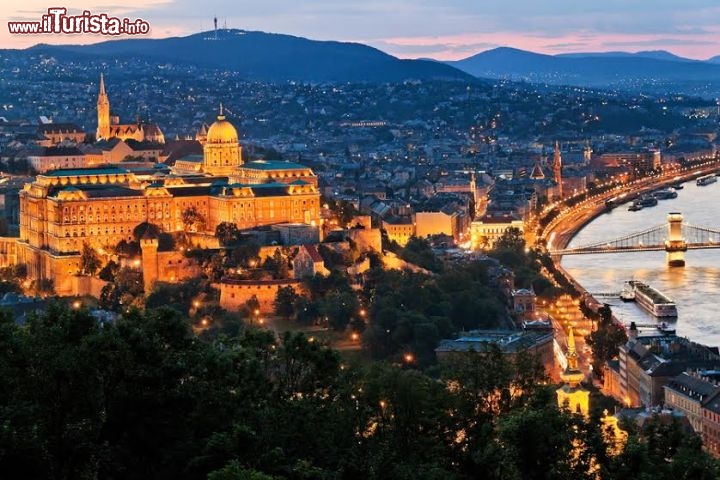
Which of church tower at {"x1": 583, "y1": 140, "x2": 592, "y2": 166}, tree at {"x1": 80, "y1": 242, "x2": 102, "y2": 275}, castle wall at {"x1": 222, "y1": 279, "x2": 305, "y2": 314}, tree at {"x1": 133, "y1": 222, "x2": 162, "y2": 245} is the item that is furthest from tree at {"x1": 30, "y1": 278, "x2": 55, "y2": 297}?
church tower at {"x1": 583, "y1": 140, "x2": 592, "y2": 166}

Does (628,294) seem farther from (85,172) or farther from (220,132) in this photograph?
(85,172)

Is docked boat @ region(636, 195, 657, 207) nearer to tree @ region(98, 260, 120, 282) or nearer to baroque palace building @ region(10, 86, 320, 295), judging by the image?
baroque palace building @ region(10, 86, 320, 295)

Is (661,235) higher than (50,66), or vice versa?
(50,66)

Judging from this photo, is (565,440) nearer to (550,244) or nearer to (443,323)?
(443,323)

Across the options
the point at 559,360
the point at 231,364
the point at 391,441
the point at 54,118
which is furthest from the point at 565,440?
the point at 54,118

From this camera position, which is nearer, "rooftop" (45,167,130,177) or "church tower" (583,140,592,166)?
"rooftop" (45,167,130,177)

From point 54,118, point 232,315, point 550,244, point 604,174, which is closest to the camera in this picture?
point 232,315
